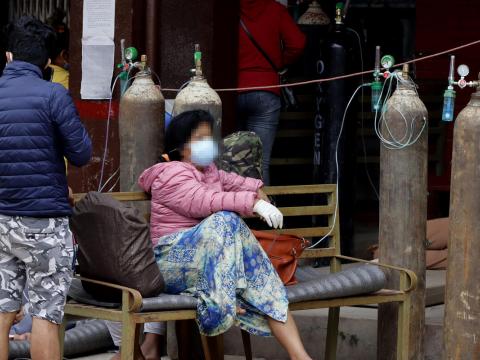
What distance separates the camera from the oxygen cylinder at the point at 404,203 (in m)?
6.15

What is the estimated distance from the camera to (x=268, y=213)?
228 inches

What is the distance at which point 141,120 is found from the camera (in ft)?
22.3

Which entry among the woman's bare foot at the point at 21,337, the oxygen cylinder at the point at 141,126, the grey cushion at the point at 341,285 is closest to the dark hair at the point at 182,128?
the oxygen cylinder at the point at 141,126

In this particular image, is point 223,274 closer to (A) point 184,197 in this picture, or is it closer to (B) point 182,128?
(A) point 184,197

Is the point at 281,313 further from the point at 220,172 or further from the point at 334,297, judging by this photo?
the point at 220,172

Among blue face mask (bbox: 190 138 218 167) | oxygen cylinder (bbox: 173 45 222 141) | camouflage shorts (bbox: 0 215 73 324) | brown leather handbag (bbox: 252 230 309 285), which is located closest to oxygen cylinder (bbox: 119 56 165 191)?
oxygen cylinder (bbox: 173 45 222 141)

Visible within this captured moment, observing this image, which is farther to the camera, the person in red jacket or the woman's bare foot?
the person in red jacket

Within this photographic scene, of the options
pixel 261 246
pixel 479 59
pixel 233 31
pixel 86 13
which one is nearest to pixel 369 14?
pixel 479 59

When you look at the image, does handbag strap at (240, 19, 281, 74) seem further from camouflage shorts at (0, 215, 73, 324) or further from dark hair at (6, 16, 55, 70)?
camouflage shorts at (0, 215, 73, 324)

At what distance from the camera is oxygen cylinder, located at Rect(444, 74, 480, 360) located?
18.8 feet

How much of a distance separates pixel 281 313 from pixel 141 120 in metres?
1.49

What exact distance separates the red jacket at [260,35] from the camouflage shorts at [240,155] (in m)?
2.16

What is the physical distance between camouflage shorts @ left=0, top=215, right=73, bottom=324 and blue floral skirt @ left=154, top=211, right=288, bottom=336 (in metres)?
0.47

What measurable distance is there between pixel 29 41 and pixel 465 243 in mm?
2067
